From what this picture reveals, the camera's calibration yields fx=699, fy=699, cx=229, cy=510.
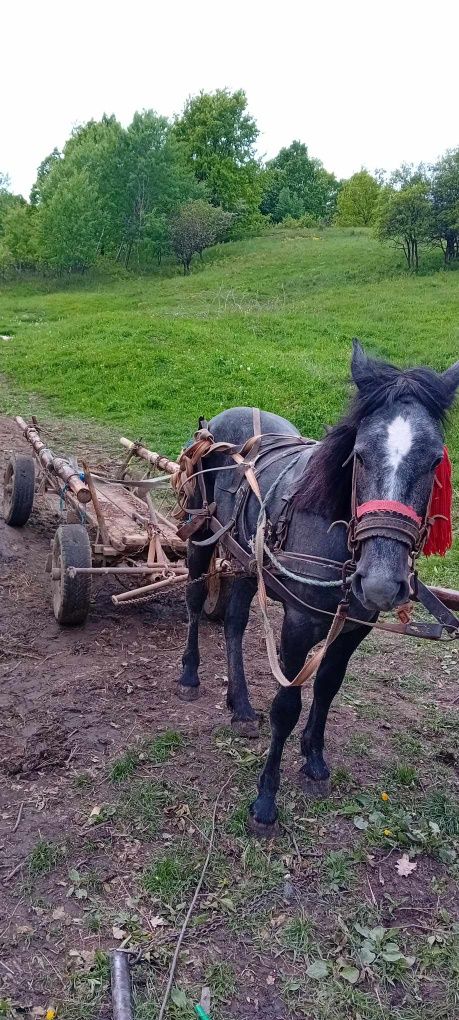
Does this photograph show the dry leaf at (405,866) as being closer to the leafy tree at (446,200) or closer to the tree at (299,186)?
the leafy tree at (446,200)

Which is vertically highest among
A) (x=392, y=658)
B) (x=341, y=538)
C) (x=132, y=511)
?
(x=341, y=538)

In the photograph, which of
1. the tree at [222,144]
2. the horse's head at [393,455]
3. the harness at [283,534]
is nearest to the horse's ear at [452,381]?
the horse's head at [393,455]

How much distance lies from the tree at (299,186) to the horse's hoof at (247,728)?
60.3 metres

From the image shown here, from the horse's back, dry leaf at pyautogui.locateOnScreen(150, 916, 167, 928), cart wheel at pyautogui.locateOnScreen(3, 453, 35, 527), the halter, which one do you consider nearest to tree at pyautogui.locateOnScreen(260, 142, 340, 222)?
cart wheel at pyautogui.locateOnScreen(3, 453, 35, 527)

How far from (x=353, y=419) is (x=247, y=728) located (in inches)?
93.7

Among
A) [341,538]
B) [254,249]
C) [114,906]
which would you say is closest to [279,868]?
[114,906]

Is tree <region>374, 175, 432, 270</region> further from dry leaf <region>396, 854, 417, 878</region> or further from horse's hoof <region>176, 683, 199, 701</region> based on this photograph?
dry leaf <region>396, 854, 417, 878</region>

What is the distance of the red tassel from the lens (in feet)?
9.48

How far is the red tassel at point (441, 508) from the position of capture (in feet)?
9.48

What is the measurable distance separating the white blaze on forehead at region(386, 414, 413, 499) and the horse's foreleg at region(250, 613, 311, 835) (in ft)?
3.30

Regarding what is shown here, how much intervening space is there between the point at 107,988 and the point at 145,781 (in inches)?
47.0

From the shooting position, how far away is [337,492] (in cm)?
315

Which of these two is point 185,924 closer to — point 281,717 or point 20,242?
point 281,717

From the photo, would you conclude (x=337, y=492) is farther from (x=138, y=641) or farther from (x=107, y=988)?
(x=138, y=641)
